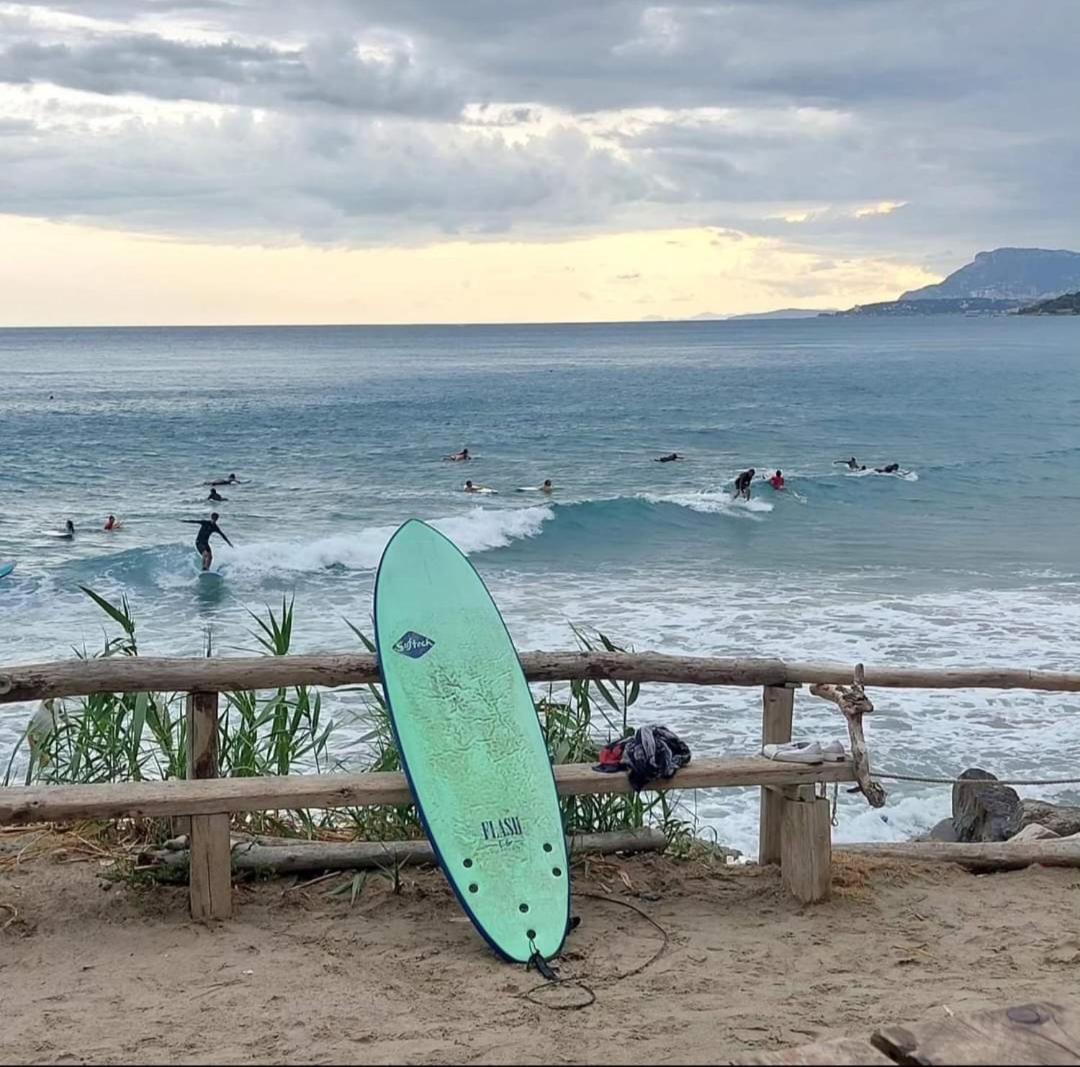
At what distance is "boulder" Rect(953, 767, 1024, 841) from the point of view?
7.36 meters

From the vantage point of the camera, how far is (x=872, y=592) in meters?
16.3

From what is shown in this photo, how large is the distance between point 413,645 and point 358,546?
16.6 metres

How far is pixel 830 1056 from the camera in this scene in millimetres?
1702

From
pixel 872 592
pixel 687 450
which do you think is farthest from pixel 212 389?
pixel 872 592

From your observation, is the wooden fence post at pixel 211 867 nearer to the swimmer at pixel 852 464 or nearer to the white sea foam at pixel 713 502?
the white sea foam at pixel 713 502

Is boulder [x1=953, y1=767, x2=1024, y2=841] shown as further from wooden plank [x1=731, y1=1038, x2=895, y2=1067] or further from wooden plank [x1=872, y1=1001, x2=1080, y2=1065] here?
wooden plank [x1=731, y1=1038, x2=895, y2=1067]

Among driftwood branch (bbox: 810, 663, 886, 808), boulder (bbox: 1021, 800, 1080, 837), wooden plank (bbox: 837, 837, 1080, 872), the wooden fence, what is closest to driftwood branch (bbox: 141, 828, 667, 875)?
the wooden fence

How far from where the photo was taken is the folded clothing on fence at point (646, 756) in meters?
4.48

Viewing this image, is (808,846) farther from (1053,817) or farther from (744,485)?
(744,485)

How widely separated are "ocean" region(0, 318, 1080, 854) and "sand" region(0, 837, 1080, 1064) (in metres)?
1.36

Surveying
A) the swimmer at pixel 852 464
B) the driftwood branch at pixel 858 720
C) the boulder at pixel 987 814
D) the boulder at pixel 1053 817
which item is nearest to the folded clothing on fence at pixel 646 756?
the driftwood branch at pixel 858 720

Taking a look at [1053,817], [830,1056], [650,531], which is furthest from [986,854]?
[650,531]

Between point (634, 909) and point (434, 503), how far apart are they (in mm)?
23462

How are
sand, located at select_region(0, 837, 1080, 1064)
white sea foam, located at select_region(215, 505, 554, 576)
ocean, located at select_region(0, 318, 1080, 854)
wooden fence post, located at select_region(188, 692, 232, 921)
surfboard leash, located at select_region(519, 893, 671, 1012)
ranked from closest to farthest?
sand, located at select_region(0, 837, 1080, 1064), surfboard leash, located at select_region(519, 893, 671, 1012), wooden fence post, located at select_region(188, 692, 232, 921), ocean, located at select_region(0, 318, 1080, 854), white sea foam, located at select_region(215, 505, 554, 576)
